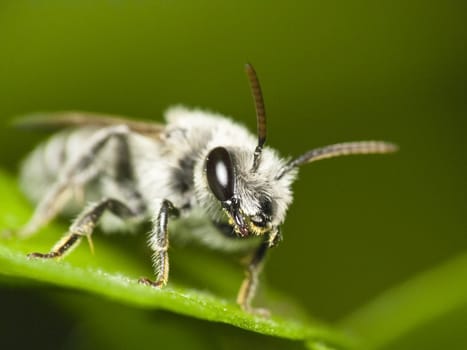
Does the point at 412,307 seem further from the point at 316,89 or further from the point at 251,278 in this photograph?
the point at 316,89

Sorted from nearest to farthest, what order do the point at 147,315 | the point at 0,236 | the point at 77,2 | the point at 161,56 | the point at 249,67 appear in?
the point at 147,315, the point at 249,67, the point at 0,236, the point at 77,2, the point at 161,56

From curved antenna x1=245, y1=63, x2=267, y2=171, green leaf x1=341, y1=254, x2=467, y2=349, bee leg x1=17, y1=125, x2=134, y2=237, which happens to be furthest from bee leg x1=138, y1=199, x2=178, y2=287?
green leaf x1=341, y1=254, x2=467, y2=349

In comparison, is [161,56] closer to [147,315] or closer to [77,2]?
[77,2]

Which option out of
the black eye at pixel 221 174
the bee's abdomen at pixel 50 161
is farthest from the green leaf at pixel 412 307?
the bee's abdomen at pixel 50 161

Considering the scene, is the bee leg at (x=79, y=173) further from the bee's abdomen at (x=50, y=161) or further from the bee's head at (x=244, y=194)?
the bee's head at (x=244, y=194)

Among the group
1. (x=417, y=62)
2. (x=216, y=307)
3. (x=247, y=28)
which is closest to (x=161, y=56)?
(x=247, y=28)

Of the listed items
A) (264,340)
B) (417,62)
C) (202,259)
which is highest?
(417,62)
